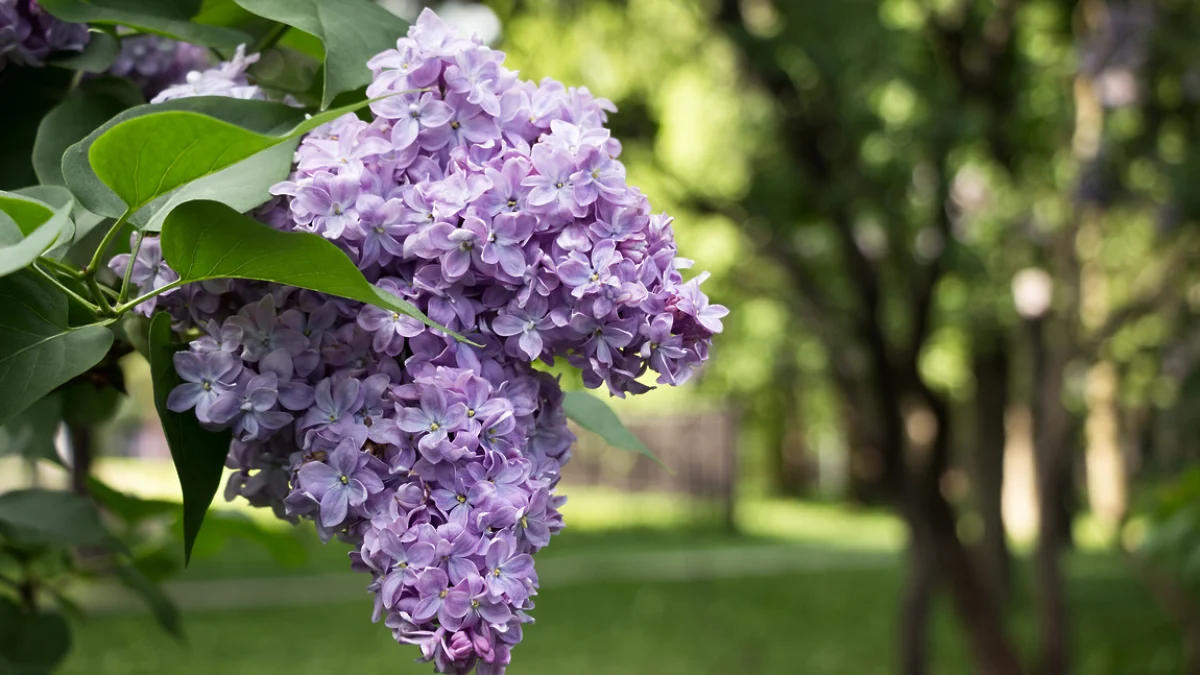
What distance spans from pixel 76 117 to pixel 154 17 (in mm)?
101

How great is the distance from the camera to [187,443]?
78 cm

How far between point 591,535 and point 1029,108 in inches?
467

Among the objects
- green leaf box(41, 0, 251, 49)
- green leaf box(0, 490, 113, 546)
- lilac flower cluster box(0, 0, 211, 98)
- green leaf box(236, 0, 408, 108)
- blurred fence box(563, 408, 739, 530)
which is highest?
blurred fence box(563, 408, 739, 530)

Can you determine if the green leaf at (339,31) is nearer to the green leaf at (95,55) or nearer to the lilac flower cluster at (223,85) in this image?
the lilac flower cluster at (223,85)

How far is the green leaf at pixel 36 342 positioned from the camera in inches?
28.1

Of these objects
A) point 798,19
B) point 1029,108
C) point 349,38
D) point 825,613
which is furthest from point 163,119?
point 825,613

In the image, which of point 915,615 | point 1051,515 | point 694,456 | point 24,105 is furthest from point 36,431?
point 694,456

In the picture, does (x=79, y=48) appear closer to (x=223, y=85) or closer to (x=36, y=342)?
(x=223, y=85)

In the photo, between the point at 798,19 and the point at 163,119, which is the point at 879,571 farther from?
the point at 163,119

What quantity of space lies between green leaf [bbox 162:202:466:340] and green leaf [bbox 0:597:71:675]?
2.50ft

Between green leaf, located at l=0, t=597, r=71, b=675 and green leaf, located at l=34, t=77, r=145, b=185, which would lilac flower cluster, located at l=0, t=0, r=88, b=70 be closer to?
green leaf, located at l=34, t=77, r=145, b=185

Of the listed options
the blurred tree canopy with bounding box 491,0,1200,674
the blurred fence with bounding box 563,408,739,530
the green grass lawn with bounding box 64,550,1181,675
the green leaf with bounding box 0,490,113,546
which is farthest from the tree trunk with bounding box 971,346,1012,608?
the blurred fence with bounding box 563,408,739,530

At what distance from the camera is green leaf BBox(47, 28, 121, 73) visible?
3.17 feet

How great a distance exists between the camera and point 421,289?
0.75m
